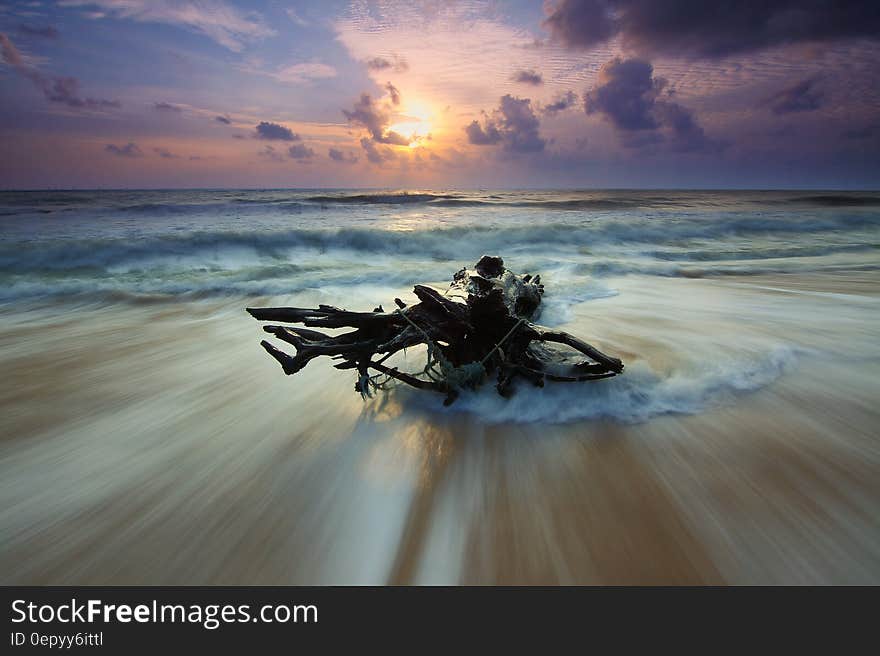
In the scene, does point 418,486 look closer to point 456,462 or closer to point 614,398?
point 456,462

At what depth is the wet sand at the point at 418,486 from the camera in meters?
1.33

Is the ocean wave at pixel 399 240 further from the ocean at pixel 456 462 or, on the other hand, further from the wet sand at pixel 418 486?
the wet sand at pixel 418 486

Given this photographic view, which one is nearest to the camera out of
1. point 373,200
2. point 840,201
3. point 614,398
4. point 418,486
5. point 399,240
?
point 418,486

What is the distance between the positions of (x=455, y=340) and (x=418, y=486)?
89cm

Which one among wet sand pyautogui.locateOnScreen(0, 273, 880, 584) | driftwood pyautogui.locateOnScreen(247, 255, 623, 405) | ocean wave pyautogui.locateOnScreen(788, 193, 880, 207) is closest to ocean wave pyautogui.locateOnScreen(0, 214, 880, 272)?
wet sand pyautogui.locateOnScreen(0, 273, 880, 584)

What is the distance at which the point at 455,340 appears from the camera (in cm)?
232

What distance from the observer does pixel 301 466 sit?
73.8 inches

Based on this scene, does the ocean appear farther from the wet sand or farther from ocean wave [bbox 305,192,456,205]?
ocean wave [bbox 305,192,456,205]

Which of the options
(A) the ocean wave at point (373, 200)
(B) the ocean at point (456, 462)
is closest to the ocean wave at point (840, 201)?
(A) the ocean wave at point (373, 200)

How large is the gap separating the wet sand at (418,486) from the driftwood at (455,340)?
242 mm

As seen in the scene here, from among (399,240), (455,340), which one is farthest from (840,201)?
(455,340)

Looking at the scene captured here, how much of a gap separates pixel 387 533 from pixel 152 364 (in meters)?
2.94
